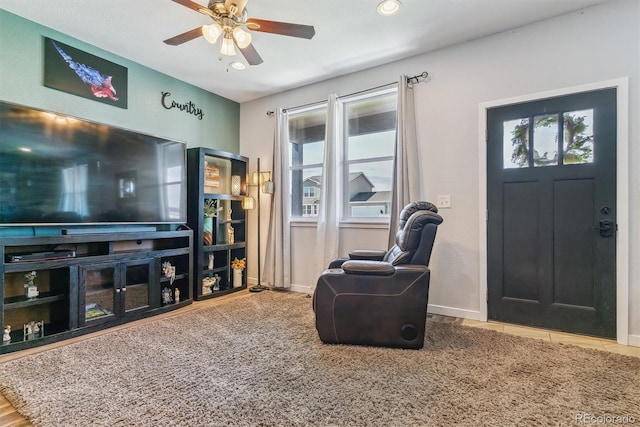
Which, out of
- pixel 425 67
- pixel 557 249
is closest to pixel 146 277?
pixel 425 67

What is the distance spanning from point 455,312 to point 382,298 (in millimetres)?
1310

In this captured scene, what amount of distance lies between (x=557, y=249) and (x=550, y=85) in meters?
1.46

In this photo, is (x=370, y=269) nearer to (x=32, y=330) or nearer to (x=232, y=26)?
(x=232, y=26)

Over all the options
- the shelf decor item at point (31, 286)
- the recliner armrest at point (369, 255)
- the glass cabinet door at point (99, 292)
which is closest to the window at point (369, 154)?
the recliner armrest at point (369, 255)

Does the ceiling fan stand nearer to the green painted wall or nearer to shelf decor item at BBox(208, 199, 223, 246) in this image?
the green painted wall

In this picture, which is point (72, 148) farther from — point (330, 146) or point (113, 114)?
point (330, 146)

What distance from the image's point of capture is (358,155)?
3.89 metres

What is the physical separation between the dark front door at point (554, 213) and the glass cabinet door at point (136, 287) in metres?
3.45

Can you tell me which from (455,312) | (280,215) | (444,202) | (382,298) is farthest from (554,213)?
(280,215)

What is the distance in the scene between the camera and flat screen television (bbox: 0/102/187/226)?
246 cm

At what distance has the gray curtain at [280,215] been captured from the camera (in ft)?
14.0

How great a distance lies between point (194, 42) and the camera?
311 centimetres

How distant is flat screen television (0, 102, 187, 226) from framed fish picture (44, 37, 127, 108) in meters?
0.47

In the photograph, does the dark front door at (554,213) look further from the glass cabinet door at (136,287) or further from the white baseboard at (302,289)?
the glass cabinet door at (136,287)
